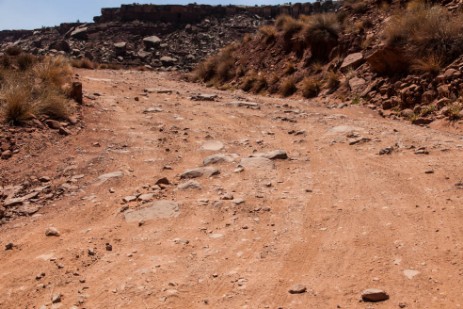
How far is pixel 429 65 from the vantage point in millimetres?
9250

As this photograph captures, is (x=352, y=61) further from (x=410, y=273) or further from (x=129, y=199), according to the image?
(x=410, y=273)

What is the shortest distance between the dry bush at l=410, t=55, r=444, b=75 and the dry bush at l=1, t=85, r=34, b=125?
7620 mm

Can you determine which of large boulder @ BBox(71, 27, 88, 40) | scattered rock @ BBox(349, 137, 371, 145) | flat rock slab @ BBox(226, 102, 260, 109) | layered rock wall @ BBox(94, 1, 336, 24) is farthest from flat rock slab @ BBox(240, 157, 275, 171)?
large boulder @ BBox(71, 27, 88, 40)

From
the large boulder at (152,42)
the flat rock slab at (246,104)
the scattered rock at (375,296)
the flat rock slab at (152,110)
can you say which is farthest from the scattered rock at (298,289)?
the large boulder at (152,42)

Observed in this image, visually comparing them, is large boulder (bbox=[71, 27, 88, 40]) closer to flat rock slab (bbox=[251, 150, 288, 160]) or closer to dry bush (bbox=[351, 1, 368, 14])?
dry bush (bbox=[351, 1, 368, 14])

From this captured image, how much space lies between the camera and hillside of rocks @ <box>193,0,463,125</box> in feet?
29.7

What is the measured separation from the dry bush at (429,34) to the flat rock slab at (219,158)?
5.53 meters

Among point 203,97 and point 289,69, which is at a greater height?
point 289,69

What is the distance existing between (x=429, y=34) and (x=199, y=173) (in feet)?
22.3

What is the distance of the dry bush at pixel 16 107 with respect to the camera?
24.2 feet

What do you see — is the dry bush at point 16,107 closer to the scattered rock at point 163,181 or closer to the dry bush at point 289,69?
the scattered rock at point 163,181

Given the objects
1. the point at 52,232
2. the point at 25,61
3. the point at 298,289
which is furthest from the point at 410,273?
the point at 25,61

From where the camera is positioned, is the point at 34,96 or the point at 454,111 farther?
the point at 34,96

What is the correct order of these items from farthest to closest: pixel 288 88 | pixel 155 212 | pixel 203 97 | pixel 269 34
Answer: pixel 269 34 → pixel 288 88 → pixel 203 97 → pixel 155 212
